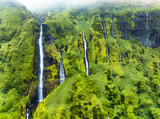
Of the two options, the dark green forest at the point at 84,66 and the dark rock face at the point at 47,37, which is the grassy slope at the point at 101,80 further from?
the dark rock face at the point at 47,37

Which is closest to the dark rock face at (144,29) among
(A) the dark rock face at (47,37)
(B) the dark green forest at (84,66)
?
(B) the dark green forest at (84,66)

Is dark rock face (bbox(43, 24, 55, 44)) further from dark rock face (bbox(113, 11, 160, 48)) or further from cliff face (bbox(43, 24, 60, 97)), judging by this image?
dark rock face (bbox(113, 11, 160, 48))

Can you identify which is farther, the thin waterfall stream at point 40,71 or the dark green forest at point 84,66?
the thin waterfall stream at point 40,71

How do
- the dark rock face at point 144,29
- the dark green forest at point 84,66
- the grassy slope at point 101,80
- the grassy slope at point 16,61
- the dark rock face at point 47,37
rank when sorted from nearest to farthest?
the grassy slope at point 16,61 < the grassy slope at point 101,80 < the dark green forest at point 84,66 < the dark rock face at point 47,37 < the dark rock face at point 144,29

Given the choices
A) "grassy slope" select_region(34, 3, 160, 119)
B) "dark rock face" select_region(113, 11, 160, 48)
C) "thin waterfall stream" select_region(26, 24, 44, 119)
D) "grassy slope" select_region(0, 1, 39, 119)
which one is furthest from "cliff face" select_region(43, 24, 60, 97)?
"dark rock face" select_region(113, 11, 160, 48)

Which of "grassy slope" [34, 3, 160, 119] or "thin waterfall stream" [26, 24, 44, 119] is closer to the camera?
"grassy slope" [34, 3, 160, 119]

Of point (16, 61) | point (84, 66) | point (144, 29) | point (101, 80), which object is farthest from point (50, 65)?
point (144, 29)
